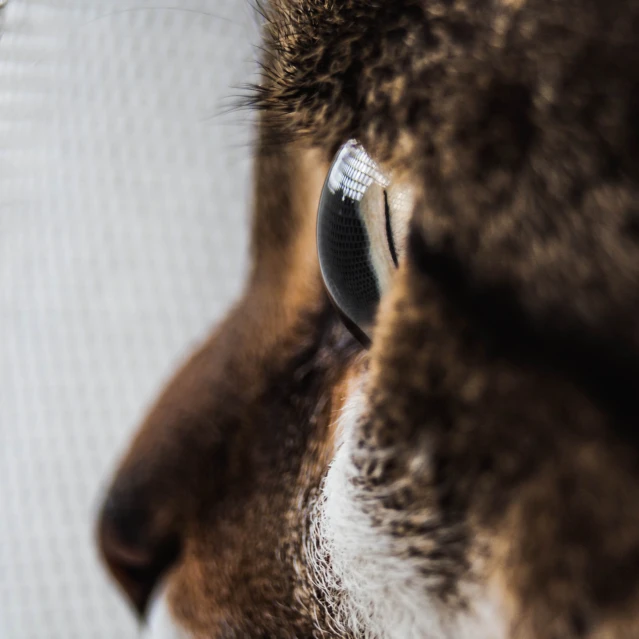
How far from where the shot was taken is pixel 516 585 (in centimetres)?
23

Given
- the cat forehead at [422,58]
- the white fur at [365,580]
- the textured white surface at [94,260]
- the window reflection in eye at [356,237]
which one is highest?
the cat forehead at [422,58]

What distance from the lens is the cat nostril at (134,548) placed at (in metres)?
0.54

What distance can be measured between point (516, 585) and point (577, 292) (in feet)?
0.30

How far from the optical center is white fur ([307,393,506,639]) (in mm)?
270

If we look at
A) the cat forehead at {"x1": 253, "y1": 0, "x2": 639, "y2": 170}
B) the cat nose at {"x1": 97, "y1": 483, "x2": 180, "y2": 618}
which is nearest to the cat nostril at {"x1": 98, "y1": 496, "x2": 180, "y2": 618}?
the cat nose at {"x1": 97, "y1": 483, "x2": 180, "y2": 618}

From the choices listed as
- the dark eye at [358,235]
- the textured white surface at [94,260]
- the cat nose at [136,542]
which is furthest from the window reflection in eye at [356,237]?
the textured white surface at [94,260]

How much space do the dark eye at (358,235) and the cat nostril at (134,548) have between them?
26 centimetres

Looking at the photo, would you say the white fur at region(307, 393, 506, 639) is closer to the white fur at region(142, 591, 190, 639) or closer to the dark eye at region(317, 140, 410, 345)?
the dark eye at region(317, 140, 410, 345)

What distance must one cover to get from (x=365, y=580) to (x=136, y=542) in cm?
27


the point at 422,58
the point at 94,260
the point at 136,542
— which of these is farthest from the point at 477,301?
the point at 94,260

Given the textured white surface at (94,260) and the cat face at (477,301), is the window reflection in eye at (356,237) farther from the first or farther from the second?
the textured white surface at (94,260)

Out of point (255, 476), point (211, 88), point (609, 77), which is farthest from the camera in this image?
point (211, 88)

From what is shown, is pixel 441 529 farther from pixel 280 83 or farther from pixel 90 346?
pixel 90 346

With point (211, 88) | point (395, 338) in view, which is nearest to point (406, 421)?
point (395, 338)
